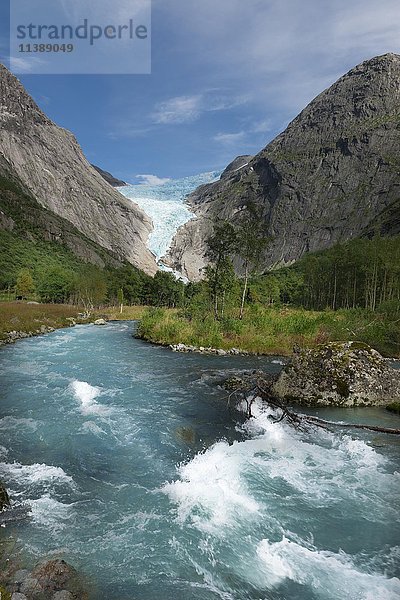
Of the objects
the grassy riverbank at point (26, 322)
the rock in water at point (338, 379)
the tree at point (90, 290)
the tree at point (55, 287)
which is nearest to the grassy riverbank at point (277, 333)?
the rock in water at point (338, 379)

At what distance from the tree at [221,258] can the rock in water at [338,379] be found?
84.7ft

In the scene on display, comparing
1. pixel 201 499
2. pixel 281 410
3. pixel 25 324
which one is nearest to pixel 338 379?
pixel 281 410

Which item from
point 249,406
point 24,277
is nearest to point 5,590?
point 249,406

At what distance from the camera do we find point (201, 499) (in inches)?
365

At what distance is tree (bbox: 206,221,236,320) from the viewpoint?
44.0m

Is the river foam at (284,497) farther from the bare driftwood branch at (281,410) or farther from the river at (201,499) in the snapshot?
the bare driftwood branch at (281,410)

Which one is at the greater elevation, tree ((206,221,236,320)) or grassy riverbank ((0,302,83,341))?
tree ((206,221,236,320))

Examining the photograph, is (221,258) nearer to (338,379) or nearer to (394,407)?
(338,379)

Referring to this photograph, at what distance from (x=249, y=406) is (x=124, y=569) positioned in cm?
884

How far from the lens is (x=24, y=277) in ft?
309

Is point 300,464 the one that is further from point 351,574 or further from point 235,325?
point 235,325

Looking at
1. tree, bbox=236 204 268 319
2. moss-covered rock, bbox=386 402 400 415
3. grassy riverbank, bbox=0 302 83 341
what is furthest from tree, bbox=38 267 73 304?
moss-covered rock, bbox=386 402 400 415

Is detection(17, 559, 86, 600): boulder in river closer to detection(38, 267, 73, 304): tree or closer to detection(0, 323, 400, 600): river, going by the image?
detection(0, 323, 400, 600): river

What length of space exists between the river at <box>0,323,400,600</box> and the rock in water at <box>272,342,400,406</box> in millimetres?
1017
